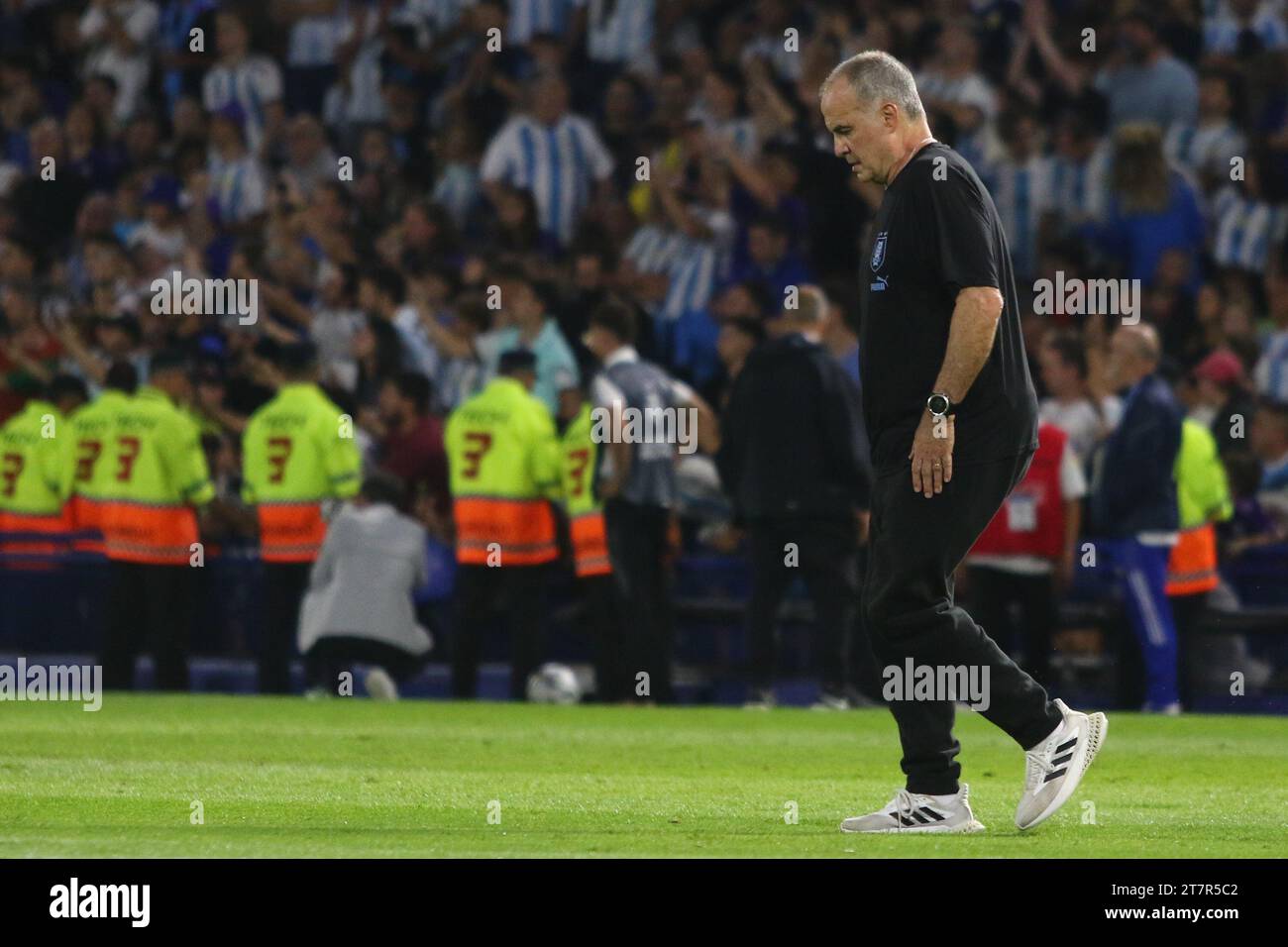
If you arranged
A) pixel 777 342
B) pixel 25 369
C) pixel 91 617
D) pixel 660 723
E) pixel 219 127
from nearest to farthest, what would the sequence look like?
pixel 660 723 < pixel 777 342 < pixel 91 617 < pixel 25 369 < pixel 219 127

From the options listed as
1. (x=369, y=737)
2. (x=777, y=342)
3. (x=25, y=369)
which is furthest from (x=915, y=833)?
(x=25, y=369)

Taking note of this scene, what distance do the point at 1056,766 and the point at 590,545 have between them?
26.8 feet

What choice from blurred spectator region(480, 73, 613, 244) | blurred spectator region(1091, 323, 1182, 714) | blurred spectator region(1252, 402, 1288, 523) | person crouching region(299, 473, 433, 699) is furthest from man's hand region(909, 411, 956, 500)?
blurred spectator region(480, 73, 613, 244)

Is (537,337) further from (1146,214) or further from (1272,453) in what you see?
(1272,453)

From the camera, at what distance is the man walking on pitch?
308 inches

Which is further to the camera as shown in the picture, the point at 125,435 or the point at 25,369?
the point at 25,369

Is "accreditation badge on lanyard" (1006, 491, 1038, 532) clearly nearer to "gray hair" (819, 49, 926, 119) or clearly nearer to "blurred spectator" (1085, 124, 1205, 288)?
"blurred spectator" (1085, 124, 1205, 288)

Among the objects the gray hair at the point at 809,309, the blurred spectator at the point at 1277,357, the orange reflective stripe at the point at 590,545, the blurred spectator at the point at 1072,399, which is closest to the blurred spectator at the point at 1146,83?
the blurred spectator at the point at 1277,357

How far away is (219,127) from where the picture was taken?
22391 millimetres

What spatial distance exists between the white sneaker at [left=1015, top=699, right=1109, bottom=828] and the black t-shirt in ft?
3.05

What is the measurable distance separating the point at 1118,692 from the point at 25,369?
29.3 feet

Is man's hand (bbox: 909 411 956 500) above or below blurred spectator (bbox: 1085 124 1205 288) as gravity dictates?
below

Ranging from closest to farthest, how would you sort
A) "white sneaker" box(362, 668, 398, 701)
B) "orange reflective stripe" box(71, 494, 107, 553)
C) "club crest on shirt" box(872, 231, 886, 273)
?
"club crest on shirt" box(872, 231, 886, 273), "white sneaker" box(362, 668, 398, 701), "orange reflective stripe" box(71, 494, 107, 553)

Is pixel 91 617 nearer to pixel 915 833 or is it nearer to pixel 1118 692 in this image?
pixel 1118 692
